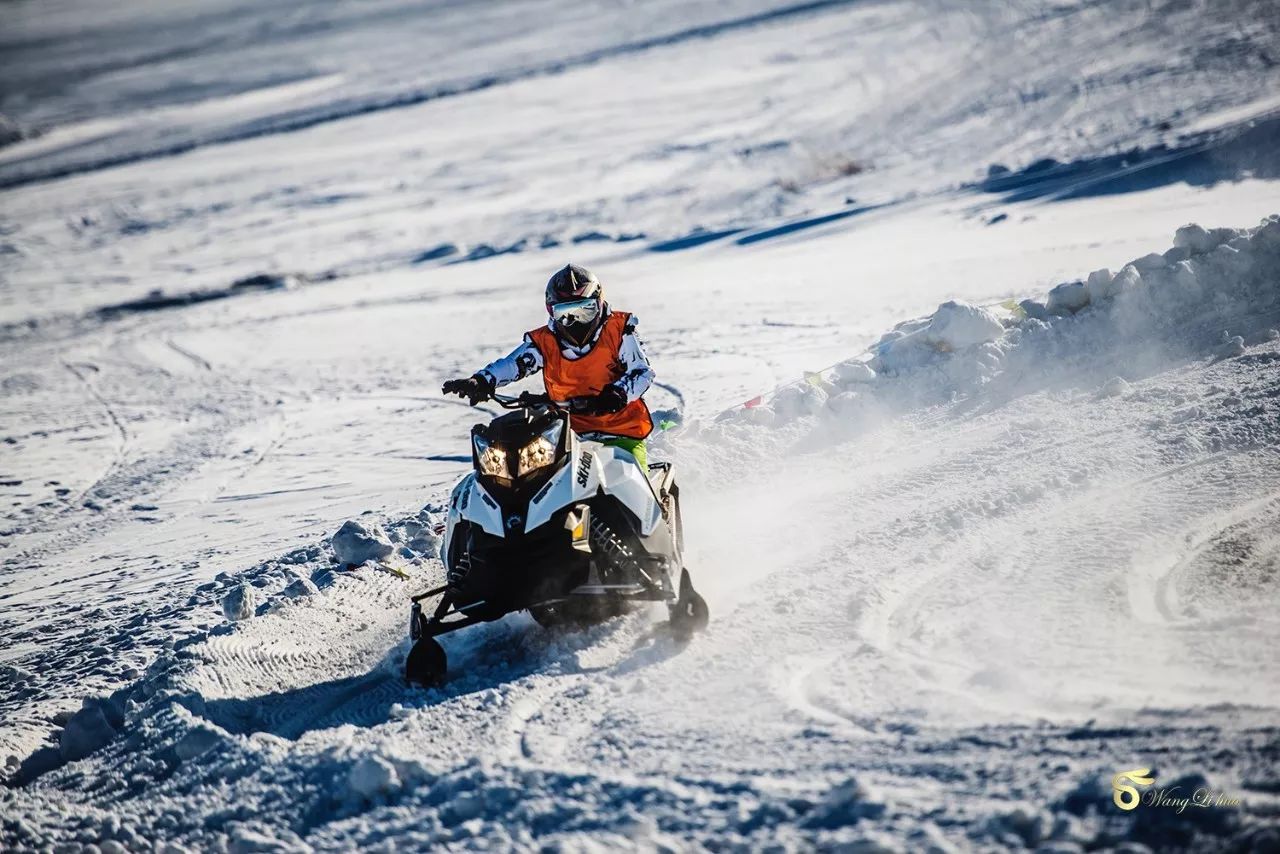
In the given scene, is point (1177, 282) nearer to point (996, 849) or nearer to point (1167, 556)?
point (1167, 556)

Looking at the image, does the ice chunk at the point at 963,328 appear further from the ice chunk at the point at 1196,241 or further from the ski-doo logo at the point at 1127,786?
the ski-doo logo at the point at 1127,786

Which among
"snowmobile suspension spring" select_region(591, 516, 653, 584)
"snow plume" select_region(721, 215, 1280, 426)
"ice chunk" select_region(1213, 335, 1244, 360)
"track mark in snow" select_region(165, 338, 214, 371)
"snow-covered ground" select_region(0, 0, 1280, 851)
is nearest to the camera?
"snow-covered ground" select_region(0, 0, 1280, 851)

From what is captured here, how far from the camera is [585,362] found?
272 inches

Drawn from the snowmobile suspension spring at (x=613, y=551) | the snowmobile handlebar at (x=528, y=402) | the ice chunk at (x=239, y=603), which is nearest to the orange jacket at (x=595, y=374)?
the snowmobile handlebar at (x=528, y=402)

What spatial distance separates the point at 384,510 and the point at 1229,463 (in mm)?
5918

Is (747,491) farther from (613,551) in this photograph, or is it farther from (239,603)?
(239,603)

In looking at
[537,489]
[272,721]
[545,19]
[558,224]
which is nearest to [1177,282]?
[537,489]

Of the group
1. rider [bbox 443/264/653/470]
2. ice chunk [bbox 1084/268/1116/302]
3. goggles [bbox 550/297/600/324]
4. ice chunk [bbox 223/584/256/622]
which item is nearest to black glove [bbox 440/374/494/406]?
rider [bbox 443/264/653/470]

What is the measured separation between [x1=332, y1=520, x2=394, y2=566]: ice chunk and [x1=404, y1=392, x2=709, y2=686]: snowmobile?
166 cm

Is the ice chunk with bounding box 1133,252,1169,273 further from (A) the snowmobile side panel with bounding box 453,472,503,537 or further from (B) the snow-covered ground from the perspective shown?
(A) the snowmobile side panel with bounding box 453,472,503,537

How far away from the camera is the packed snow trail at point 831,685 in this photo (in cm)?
407

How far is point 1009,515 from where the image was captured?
6.80 meters

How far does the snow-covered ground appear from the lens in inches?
173

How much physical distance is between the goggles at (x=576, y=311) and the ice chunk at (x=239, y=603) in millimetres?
2597
